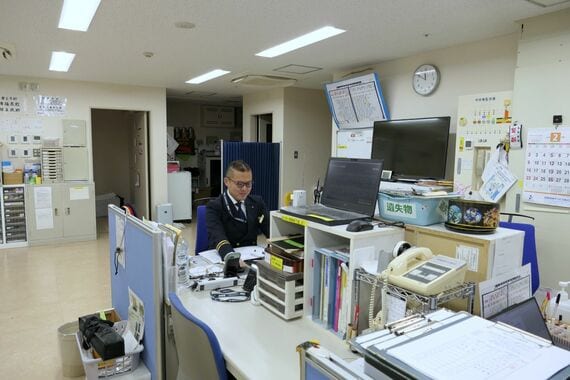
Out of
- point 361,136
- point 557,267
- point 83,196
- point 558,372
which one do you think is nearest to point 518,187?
point 557,267

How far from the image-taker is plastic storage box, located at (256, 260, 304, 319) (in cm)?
172

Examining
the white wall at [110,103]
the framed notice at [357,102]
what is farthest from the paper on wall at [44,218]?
the framed notice at [357,102]

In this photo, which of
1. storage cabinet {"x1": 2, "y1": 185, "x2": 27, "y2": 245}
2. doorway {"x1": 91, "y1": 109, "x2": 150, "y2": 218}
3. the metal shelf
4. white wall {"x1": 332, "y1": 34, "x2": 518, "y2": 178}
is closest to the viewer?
the metal shelf

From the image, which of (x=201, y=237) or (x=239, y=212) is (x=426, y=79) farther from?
(x=201, y=237)


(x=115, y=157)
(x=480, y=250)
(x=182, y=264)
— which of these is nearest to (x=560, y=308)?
(x=480, y=250)

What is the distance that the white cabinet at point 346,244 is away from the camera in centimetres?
148

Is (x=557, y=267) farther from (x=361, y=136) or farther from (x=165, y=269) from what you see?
(x=165, y=269)

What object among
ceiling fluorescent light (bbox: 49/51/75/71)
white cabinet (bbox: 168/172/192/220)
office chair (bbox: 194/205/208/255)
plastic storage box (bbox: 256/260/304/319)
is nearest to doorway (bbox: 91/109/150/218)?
white cabinet (bbox: 168/172/192/220)

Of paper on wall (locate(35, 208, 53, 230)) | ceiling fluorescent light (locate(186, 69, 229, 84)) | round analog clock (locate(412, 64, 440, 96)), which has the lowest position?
paper on wall (locate(35, 208, 53, 230))

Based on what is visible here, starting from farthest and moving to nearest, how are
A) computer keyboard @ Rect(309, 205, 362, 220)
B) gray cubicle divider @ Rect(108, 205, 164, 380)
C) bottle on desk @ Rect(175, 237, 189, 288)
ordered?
bottle on desk @ Rect(175, 237, 189, 288)
gray cubicle divider @ Rect(108, 205, 164, 380)
computer keyboard @ Rect(309, 205, 362, 220)

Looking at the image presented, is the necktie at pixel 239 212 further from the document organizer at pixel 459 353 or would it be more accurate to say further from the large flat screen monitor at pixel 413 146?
the document organizer at pixel 459 353

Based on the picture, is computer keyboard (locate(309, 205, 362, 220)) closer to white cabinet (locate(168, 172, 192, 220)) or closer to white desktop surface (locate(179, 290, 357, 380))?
white desktop surface (locate(179, 290, 357, 380))

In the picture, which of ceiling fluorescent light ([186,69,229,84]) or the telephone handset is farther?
ceiling fluorescent light ([186,69,229,84])

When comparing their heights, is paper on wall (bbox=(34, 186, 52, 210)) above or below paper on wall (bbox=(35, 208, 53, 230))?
above
